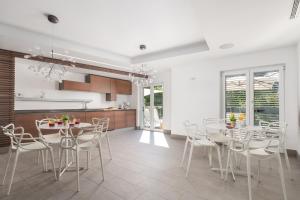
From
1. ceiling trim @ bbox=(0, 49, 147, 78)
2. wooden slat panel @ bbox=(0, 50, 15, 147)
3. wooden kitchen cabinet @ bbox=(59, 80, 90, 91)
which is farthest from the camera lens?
wooden kitchen cabinet @ bbox=(59, 80, 90, 91)

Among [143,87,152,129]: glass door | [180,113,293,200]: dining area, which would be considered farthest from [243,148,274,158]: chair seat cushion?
[143,87,152,129]: glass door

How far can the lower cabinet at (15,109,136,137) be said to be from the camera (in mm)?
4336

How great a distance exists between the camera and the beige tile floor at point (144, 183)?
213 centimetres

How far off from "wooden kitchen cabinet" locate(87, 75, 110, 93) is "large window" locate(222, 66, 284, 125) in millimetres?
4453

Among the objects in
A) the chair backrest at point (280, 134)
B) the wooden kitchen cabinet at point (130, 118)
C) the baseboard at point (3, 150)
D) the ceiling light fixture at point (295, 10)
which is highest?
the ceiling light fixture at point (295, 10)

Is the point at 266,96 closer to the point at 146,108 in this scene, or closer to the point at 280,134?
the point at 280,134

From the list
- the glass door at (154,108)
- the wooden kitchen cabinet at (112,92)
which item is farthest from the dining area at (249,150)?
the wooden kitchen cabinet at (112,92)

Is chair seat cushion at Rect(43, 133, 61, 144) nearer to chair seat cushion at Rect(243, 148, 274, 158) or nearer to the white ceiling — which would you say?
the white ceiling

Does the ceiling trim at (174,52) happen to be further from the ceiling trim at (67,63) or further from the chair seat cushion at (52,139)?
the chair seat cushion at (52,139)

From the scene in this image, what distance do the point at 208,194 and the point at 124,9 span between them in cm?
298

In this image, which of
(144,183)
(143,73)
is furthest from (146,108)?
(144,183)

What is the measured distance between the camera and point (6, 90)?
12.9 feet

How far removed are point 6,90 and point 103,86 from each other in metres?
3.19

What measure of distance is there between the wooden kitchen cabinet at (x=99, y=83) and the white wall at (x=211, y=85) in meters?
2.84
